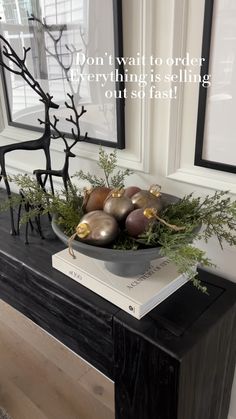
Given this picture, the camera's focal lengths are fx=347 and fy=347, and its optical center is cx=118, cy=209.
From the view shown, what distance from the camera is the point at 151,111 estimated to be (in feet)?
3.12

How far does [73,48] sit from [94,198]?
0.51m

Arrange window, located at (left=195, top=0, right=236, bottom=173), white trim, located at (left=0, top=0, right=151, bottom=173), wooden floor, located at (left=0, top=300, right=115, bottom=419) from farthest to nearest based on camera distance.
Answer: wooden floor, located at (left=0, top=300, right=115, bottom=419), white trim, located at (left=0, top=0, right=151, bottom=173), window, located at (left=195, top=0, right=236, bottom=173)

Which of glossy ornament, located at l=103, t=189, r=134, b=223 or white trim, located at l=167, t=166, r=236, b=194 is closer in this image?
glossy ornament, located at l=103, t=189, r=134, b=223

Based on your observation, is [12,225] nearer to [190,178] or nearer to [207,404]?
[190,178]

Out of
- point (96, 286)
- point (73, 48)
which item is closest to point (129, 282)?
point (96, 286)

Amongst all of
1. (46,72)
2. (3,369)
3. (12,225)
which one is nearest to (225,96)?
(46,72)

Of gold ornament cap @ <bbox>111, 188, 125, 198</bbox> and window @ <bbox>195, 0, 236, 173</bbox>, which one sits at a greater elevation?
window @ <bbox>195, 0, 236, 173</bbox>

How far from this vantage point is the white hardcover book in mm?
783

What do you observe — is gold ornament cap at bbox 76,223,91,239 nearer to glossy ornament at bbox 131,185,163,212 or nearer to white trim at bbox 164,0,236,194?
glossy ornament at bbox 131,185,163,212

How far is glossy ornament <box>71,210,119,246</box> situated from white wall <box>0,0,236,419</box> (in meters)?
0.33

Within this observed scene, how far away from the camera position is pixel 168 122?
93 cm

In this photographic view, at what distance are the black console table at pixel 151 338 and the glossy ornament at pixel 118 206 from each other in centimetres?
24

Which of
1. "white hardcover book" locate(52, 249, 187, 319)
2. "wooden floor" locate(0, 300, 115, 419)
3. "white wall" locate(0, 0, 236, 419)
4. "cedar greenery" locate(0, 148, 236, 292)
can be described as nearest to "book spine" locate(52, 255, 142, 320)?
"white hardcover book" locate(52, 249, 187, 319)

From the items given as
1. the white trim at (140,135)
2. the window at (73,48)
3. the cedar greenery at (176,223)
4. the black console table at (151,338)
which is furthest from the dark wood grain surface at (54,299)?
the window at (73,48)
